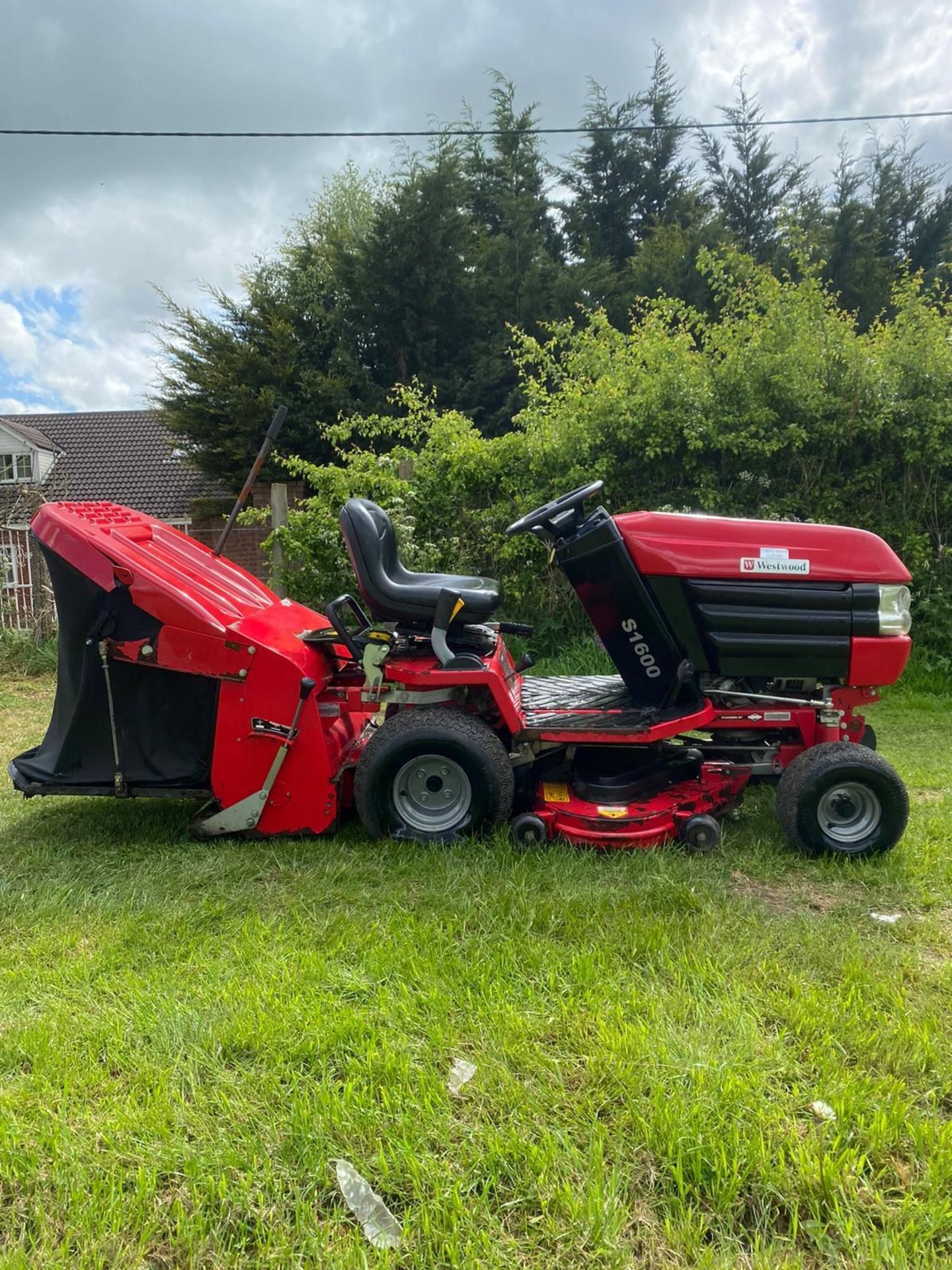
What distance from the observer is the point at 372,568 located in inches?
134

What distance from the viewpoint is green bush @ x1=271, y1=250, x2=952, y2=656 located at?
6.82 meters

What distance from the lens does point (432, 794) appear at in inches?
131

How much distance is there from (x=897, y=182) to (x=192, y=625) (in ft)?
73.5

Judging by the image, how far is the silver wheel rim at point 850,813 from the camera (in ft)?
10.2

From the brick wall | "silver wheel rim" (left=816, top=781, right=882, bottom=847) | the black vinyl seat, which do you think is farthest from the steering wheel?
the brick wall

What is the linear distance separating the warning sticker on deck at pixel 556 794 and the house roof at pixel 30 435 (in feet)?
68.0

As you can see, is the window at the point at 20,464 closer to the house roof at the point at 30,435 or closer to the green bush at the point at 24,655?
the house roof at the point at 30,435

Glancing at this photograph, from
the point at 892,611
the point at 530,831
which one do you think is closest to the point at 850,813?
the point at 892,611

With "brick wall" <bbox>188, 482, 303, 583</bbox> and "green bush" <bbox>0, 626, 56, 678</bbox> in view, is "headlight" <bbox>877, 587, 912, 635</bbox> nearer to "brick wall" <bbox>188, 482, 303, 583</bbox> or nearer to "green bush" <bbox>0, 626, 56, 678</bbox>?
"green bush" <bbox>0, 626, 56, 678</bbox>

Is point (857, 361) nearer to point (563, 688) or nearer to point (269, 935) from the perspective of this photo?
point (563, 688)

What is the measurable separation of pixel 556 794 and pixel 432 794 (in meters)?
0.51

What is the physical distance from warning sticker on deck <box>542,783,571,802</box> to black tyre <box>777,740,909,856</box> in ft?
2.68

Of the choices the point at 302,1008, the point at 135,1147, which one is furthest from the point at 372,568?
the point at 135,1147

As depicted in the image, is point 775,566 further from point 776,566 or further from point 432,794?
point 432,794
